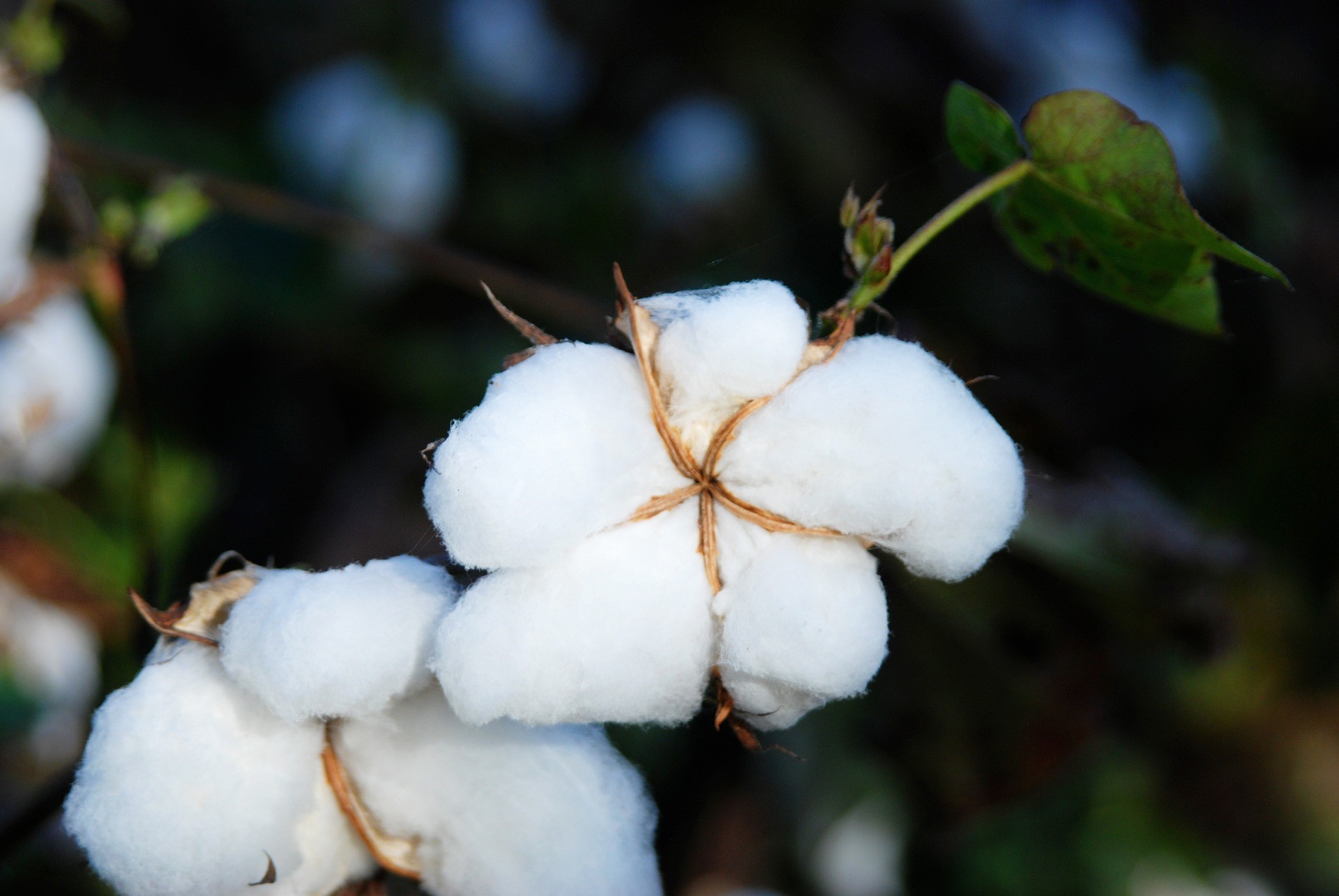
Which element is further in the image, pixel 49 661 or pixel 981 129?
pixel 49 661

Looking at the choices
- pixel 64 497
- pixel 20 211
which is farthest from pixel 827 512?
pixel 64 497

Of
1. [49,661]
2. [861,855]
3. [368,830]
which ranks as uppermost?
[368,830]

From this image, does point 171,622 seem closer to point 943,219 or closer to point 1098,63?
point 943,219

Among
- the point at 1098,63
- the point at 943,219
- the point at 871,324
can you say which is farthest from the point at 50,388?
the point at 1098,63

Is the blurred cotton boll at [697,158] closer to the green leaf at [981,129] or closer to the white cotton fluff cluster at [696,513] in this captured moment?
the green leaf at [981,129]

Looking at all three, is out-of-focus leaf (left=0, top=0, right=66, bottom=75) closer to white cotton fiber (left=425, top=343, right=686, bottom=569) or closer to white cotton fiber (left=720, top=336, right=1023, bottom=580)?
white cotton fiber (left=425, top=343, right=686, bottom=569)
